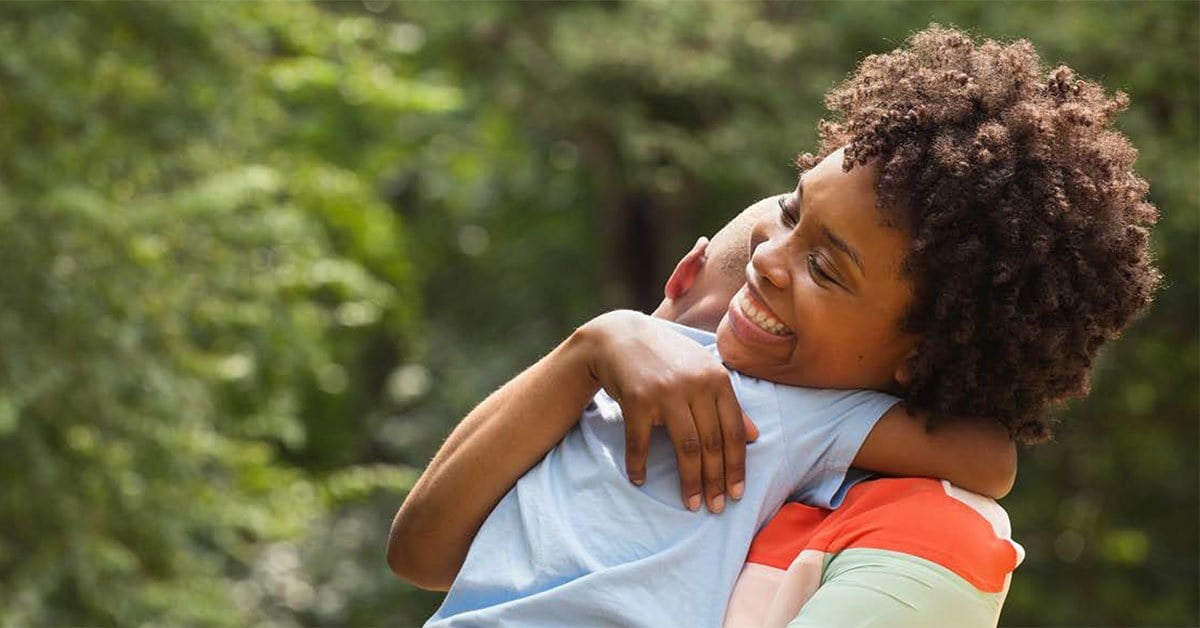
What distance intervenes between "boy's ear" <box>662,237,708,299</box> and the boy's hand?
261mm

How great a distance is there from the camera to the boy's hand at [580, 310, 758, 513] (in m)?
1.61

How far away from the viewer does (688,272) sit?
75.9 inches

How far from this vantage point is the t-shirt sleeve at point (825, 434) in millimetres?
1624

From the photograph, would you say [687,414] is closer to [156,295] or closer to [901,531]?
[901,531]

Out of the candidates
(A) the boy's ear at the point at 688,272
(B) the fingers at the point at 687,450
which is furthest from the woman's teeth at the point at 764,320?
(A) the boy's ear at the point at 688,272

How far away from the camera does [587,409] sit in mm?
1777

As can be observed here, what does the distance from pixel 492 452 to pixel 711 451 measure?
0.25 meters

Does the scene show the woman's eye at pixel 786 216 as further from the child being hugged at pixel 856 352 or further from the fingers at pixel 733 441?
the fingers at pixel 733 441

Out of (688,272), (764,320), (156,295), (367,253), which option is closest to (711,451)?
(764,320)

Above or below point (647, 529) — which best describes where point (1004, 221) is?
above

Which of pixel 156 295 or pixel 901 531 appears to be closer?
pixel 901 531

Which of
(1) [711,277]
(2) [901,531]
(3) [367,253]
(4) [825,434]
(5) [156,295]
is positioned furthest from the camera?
(3) [367,253]

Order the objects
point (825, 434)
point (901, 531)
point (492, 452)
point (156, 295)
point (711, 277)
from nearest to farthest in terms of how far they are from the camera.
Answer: point (901, 531)
point (825, 434)
point (492, 452)
point (711, 277)
point (156, 295)

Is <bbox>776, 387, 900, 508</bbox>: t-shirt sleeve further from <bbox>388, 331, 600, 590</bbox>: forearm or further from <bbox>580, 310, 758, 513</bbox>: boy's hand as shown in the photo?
<bbox>388, 331, 600, 590</bbox>: forearm
